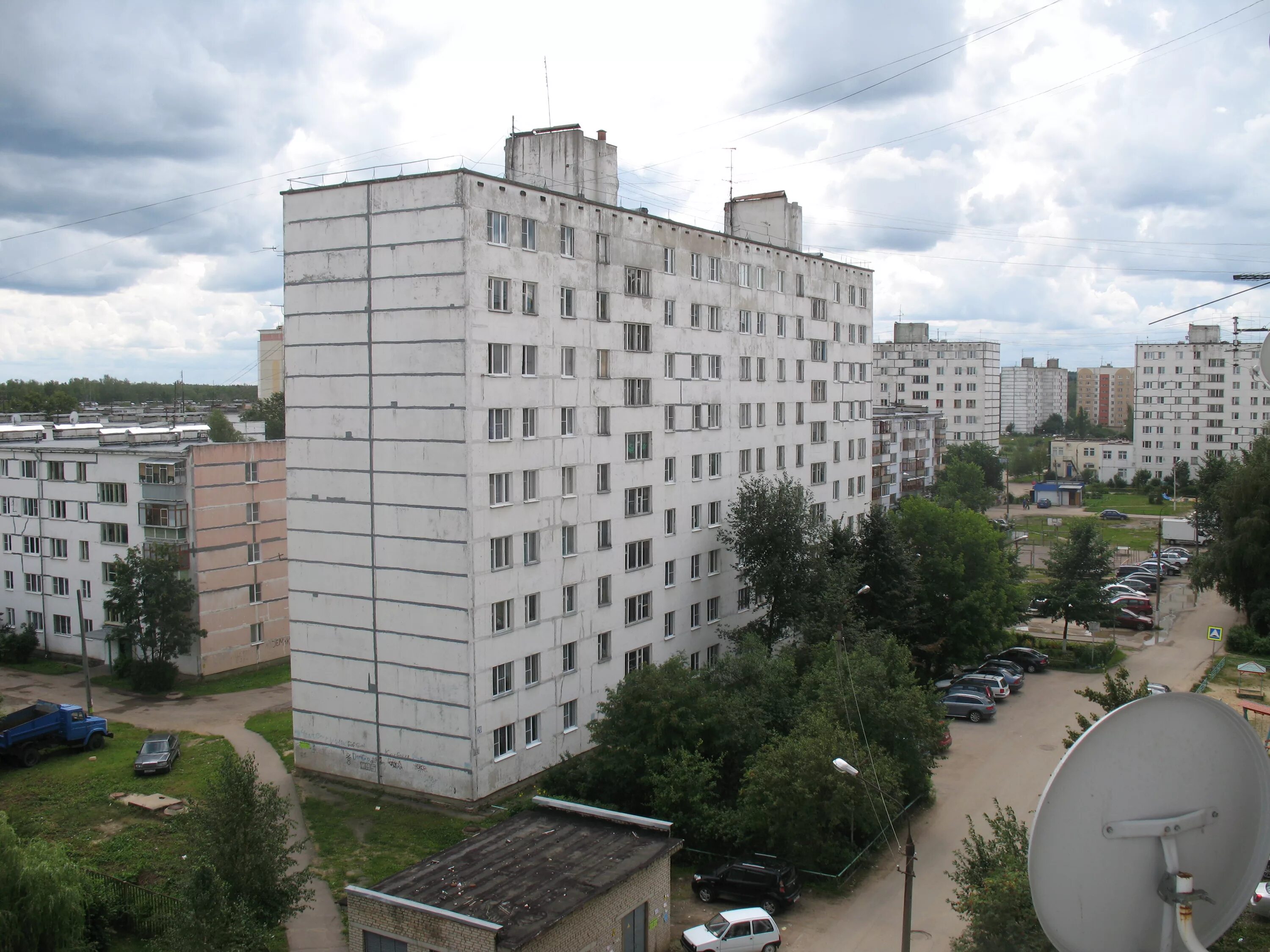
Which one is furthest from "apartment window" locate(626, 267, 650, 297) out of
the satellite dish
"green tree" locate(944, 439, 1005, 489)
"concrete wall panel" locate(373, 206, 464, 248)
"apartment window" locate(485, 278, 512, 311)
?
"green tree" locate(944, 439, 1005, 489)

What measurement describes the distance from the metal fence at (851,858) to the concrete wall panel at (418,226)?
64.2ft

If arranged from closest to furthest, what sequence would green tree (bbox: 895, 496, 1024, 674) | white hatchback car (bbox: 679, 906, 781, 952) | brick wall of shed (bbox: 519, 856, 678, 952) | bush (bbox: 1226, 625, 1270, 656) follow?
1. brick wall of shed (bbox: 519, 856, 678, 952)
2. white hatchback car (bbox: 679, 906, 781, 952)
3. green tree (bbox: 895, 496, 1024, 674)
4. bush (bbox: 1226, 625, 1270, 656)

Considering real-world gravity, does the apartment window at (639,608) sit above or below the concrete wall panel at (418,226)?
below

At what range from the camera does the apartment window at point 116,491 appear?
→ 161 ft

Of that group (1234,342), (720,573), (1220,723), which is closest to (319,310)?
Answer: (720,573)

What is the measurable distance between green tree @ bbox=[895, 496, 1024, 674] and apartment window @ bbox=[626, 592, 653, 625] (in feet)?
45.1

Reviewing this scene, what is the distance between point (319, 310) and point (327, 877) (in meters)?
17.9

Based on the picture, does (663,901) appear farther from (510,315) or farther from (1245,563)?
(1245,563)

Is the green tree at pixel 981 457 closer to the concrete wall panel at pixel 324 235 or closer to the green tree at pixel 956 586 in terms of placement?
the green tree at pixel 956 586

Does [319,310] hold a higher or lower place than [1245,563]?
higher

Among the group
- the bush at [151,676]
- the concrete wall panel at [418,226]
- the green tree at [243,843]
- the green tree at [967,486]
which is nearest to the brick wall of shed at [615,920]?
the green tree at [243,843]

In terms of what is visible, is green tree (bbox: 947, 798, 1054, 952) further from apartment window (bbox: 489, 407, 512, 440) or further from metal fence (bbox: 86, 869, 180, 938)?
apartment window (bbox: 489, 407, 512, 440)

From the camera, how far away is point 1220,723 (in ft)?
23.9

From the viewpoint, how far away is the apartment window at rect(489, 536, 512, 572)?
31.1m
